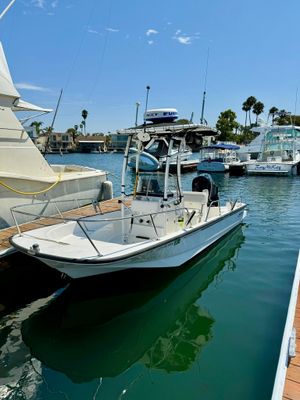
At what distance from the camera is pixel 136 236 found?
764 centimetres

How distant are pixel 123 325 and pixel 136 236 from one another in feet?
7.09

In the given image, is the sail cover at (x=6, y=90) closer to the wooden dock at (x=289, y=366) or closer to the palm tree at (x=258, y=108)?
the wooden dock at (x=289, y=366)

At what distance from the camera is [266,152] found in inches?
1446

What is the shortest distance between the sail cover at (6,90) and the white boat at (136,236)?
18.3 feet

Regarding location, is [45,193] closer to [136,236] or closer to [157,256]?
[136,236]

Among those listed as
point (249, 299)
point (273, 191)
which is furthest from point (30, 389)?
point (273, 191)

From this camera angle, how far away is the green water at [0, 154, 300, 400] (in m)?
4.61

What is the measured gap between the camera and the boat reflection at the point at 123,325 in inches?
204

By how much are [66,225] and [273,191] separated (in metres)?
18.1

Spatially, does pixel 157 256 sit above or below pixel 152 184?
below

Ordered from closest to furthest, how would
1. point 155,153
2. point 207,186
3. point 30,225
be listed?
1. point 155,153
2. point 30,225
3. point 207,186

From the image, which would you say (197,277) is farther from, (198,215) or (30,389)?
(30,389)

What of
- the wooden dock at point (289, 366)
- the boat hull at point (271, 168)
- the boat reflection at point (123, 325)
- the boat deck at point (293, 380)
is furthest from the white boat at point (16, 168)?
the boat hull at point (271, 168)

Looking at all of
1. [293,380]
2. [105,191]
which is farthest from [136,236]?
[105,191]
